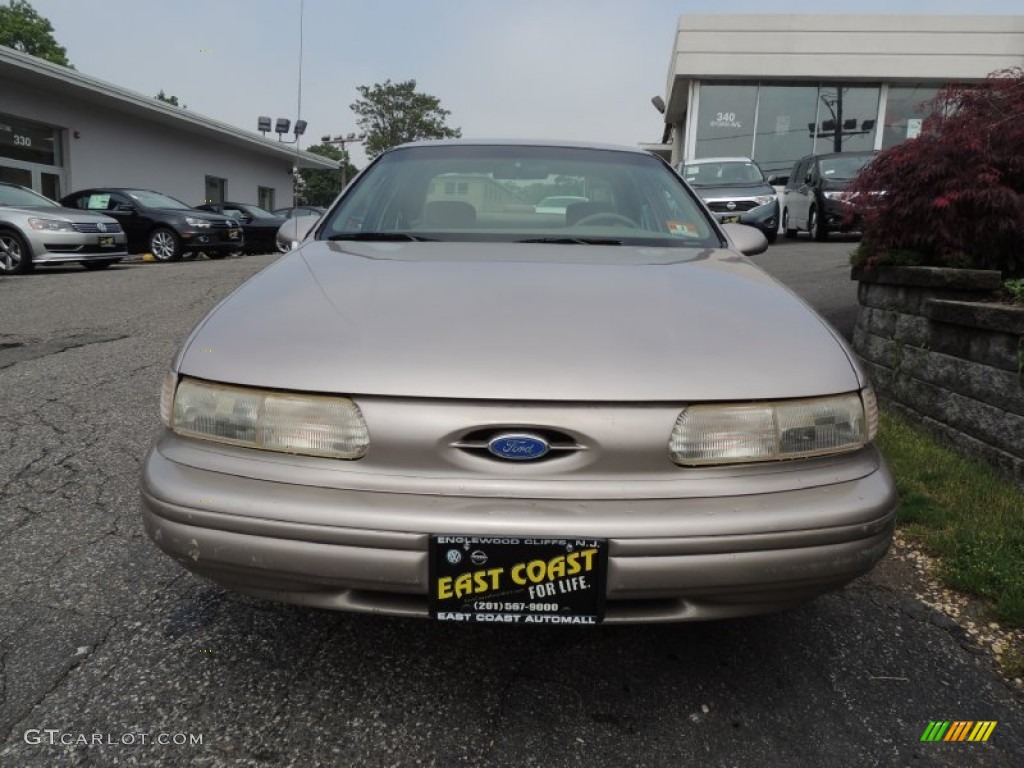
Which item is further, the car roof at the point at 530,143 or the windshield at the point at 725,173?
the windshield at the point at 725,173

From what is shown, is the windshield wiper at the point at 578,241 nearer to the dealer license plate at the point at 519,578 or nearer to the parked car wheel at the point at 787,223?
the dealer license plate at the point at 519,578

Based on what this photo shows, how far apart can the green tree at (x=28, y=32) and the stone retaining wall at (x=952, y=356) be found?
49.2 meters

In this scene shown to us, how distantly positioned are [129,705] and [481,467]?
105 cm

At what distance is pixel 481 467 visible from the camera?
1.53 metres

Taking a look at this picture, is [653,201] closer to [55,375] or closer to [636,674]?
[636,674]

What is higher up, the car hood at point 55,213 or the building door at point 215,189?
the building door at point 215,189

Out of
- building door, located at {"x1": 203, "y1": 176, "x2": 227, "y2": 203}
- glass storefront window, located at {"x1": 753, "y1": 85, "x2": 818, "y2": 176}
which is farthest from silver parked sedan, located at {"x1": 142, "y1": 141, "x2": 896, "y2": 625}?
building door, located at {"x1": 203, "y1": 176, "x2": 227, "y2": 203}

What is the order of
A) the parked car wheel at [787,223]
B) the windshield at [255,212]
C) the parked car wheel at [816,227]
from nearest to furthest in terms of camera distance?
the parked car wheel at [816,227]
the parked car wheel at [787,223]
the windshield at [255,212]

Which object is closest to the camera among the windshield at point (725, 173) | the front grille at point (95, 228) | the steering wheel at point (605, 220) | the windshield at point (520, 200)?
the windshield at point (520, 200)

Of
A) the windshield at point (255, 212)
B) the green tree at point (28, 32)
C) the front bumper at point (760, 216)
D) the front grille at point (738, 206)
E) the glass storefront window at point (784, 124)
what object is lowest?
the windshield at point (255, 212)

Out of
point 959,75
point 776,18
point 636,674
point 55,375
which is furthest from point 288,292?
point 959,75

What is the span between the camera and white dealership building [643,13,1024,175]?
63.5 ft

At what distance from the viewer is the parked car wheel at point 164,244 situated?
1337 centimetres

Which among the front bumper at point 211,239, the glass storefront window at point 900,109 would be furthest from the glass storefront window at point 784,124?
the front bumper at point 211,239
